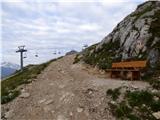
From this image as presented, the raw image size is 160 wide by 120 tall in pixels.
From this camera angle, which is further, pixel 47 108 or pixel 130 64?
pixel 130 64

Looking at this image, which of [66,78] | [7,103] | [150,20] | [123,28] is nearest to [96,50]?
[123,28]

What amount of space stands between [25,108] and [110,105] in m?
5.48

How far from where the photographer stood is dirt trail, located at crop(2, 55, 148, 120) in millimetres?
21206

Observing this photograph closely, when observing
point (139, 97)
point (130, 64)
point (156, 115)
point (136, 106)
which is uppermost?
point (130, 64)

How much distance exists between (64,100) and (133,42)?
449 inches

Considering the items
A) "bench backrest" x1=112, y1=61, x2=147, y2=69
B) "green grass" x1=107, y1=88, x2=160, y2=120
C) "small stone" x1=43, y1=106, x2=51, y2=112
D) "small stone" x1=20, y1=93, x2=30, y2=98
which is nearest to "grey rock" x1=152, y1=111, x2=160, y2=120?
"green grass" x1=107, y1=88, x2=160, y2=120

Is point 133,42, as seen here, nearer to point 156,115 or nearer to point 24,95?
point 24,95

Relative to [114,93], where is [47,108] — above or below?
below

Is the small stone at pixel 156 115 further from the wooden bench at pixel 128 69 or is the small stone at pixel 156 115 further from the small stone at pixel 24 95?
the small stone at pixel 24 95

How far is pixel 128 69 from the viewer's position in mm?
28734

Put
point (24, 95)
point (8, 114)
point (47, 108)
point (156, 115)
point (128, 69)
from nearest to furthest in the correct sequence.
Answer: point (156, 115) → point (47, 108) → point (8, 114) → point (24, 95) → point (128, 69)

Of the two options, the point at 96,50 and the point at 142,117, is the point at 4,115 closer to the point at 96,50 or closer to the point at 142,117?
the point at 142,117

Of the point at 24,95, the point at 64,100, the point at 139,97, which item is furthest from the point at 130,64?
the point at 24,95

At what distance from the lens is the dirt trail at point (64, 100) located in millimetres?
21206
